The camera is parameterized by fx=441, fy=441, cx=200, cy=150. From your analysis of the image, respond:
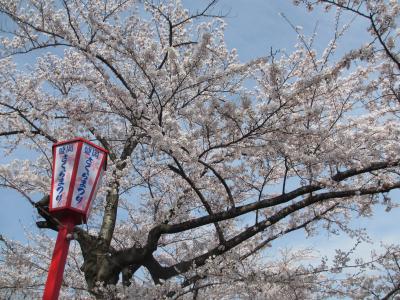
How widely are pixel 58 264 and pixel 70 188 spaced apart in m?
0.64

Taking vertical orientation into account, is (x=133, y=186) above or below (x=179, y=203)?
above

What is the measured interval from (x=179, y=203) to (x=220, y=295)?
7.37 feet

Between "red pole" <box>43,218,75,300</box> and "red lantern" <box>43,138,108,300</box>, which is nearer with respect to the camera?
"red pole" <box>43,218,75,300</box>

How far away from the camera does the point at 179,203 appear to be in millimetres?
7207

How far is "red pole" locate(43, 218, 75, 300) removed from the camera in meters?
3.46

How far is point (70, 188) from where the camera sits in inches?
150

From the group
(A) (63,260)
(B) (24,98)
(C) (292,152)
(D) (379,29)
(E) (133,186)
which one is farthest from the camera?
(E) (133,186)

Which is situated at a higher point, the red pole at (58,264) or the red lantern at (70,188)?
the red lantern at (70,188)

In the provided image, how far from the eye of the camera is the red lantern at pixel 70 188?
3674 millimetres

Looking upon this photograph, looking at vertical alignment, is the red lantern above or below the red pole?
above

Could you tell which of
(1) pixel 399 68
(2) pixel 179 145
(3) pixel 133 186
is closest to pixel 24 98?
(3) pixel 133 186

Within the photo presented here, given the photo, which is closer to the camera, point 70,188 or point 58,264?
point 58,264

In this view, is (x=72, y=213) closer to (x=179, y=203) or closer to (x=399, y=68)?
(x=179, y=203)

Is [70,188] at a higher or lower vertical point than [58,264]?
higher
